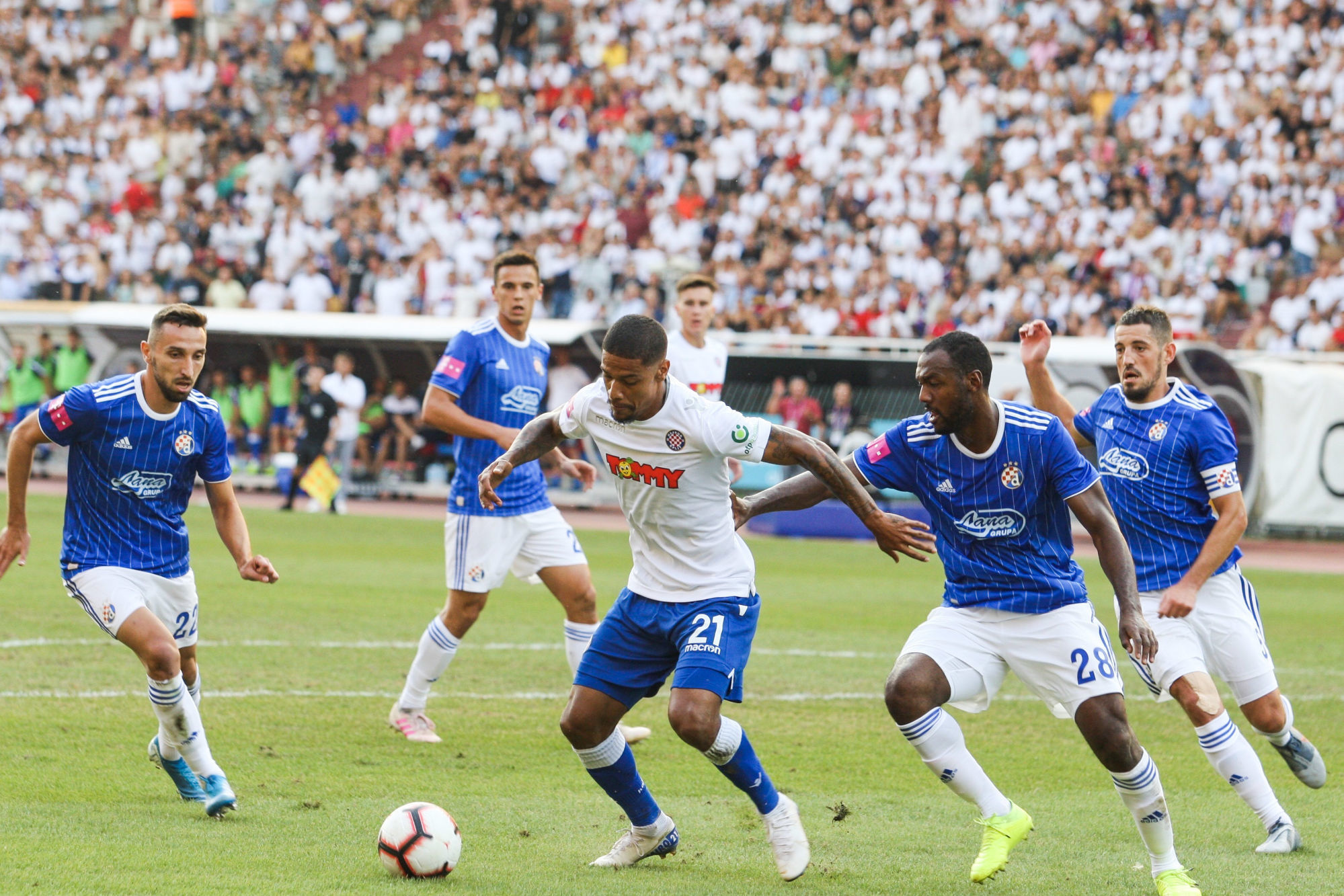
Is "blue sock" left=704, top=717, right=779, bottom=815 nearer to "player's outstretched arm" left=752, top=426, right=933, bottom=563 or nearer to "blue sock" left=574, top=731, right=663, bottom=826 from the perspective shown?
"blue sock" left=574, top=731, right=663, bottom=826

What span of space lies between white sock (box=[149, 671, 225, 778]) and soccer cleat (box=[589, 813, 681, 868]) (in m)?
1.75

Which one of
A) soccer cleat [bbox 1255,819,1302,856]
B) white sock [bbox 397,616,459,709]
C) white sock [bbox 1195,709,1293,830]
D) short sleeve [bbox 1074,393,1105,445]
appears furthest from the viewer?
white sock [bbox 397,616,459,709]

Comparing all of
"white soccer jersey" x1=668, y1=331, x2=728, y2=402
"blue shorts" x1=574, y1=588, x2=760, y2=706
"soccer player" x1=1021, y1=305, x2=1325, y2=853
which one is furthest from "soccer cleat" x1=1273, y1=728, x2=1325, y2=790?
"white soccer jersey" x1=668, y1=331, x2=728, y2=402

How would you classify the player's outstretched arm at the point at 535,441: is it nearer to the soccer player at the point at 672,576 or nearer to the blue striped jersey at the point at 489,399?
the soccer player at the point at 672,576

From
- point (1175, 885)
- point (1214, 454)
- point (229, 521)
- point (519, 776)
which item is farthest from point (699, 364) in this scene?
point (1175, 885)

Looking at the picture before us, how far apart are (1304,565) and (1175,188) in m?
7.22

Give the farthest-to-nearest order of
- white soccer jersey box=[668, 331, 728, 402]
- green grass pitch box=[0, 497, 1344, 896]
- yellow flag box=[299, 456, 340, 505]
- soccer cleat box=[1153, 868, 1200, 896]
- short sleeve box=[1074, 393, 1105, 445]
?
yellow flag box=[299, 456, 340, 505]
white soccer jersey box=[668, 331, 728, 402]
short sleeve box=[1074, 393, 1105, 445]
green grass pitch box=[0, 497, 1344, 896]
soccer cleat box=[1153, 868, 1200, 896]

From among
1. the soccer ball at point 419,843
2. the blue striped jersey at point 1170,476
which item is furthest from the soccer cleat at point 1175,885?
the soccer ball at point 419,843

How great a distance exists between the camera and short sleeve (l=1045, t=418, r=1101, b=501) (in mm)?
5535

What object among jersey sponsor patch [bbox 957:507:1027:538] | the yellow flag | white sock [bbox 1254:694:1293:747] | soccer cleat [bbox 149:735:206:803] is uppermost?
jersey sponsor patch [bbox 957:507:1027:538]

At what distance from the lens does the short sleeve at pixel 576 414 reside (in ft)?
19.1

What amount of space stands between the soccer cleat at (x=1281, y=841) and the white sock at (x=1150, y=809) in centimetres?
85

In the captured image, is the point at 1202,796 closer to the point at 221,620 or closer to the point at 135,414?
the point at 135,414

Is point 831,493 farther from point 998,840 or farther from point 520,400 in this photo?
point 520,400
